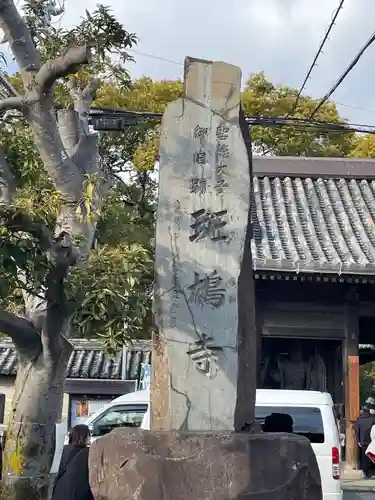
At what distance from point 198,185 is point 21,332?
255 cm

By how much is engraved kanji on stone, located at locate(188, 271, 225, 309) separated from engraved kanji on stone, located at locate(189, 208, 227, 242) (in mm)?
282

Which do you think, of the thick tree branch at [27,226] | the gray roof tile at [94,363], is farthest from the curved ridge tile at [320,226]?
the gray roof tile at [94,363]

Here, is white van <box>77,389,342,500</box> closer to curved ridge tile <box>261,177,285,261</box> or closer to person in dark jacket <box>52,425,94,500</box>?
curved ridge tile <box>261,177,285,261</box>

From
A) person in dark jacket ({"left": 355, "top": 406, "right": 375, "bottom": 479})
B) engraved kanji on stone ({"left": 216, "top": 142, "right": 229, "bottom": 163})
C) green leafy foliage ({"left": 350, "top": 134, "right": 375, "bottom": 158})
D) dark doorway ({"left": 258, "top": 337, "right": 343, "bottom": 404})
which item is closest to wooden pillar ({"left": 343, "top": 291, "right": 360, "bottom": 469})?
person in dark jacket ({"left": 355, "top": 406, "right": 375, "bottom": 479})

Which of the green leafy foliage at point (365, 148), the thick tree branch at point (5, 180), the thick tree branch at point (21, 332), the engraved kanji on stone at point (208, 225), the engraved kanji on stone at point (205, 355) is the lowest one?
the engraved kanji on stone at point (205, 355)

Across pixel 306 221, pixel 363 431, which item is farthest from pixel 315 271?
pixel 363 431

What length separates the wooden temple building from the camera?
11.5 m

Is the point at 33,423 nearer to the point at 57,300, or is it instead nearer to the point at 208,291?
the point at 57,300

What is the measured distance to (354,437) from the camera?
39.5ft

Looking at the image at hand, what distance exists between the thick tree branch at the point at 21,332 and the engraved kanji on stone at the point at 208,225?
2236 millimetres

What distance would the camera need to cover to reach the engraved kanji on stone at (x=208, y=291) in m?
5.36

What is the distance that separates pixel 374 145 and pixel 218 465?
21229 mm

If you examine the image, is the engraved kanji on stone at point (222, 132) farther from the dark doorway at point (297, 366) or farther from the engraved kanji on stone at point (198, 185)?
the dark doorway at point (297, 366)

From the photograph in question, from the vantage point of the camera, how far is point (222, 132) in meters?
5.69
